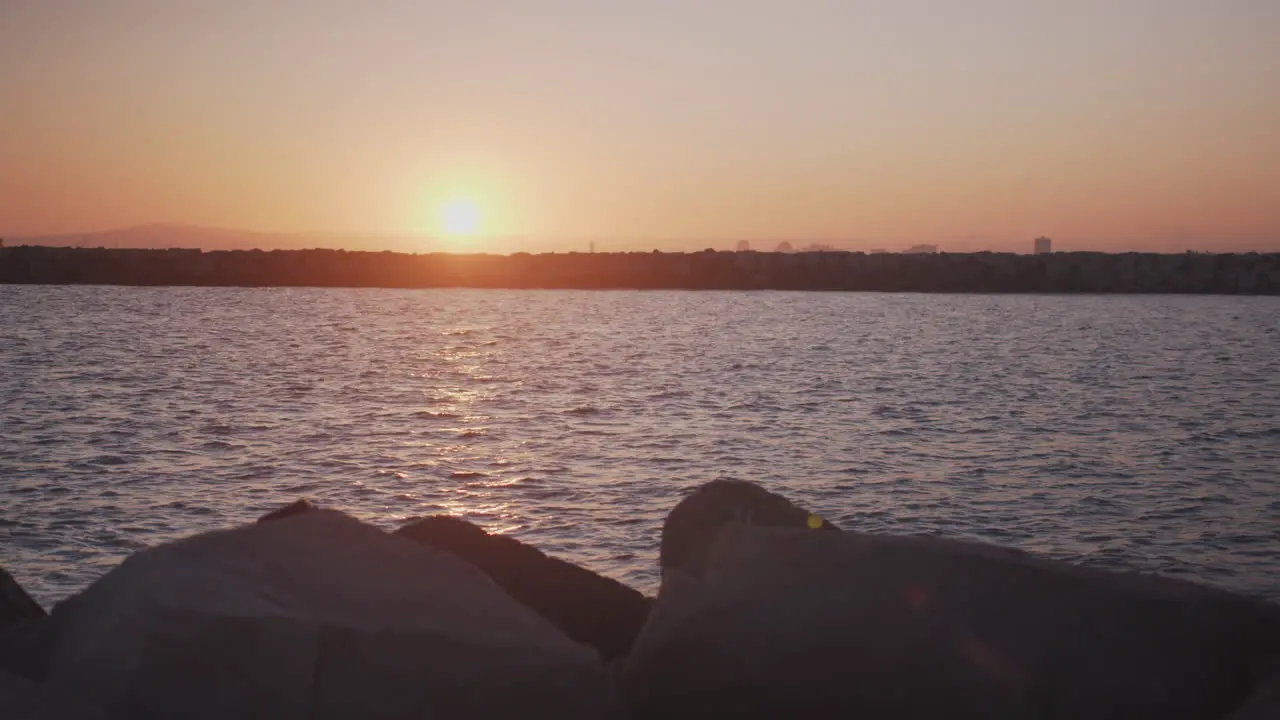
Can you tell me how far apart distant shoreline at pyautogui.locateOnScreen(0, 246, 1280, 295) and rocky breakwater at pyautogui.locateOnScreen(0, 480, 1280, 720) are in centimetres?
5957

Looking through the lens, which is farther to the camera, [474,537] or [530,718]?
[474,537]

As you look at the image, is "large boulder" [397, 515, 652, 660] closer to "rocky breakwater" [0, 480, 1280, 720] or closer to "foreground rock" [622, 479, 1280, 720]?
"rocky breakwater" [0, 480, 1280, 720]

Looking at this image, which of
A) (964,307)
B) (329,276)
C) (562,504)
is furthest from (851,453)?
(329,276)

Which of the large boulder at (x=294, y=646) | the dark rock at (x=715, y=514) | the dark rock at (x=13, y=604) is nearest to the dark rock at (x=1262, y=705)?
the large boulder at (x=294, y=646)

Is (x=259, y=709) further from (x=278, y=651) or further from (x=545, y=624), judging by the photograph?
(x=545, y=624)

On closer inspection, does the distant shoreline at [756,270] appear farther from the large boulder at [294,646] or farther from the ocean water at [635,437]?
the large boulder at [294,646]

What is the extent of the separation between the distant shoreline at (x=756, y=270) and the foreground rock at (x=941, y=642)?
59524mm

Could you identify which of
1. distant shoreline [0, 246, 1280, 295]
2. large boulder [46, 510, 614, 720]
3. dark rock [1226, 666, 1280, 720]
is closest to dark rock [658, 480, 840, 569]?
large boulder [46, 510, 614, 720]

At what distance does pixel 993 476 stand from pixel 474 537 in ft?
26.7

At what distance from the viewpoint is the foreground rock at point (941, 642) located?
125 inches

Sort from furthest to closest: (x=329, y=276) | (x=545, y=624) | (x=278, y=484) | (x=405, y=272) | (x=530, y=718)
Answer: (x=405, y=272) → (x=329, y=276) → (x=278, y=484) → (x=545, y=624) → (x=530, y=718)

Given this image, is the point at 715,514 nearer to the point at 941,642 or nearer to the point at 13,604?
the point at 941,642

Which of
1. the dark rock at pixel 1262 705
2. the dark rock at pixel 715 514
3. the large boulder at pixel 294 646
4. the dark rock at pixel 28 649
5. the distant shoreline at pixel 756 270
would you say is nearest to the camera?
the dark rock at pixel 1262 705

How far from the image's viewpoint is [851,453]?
13242 mm
